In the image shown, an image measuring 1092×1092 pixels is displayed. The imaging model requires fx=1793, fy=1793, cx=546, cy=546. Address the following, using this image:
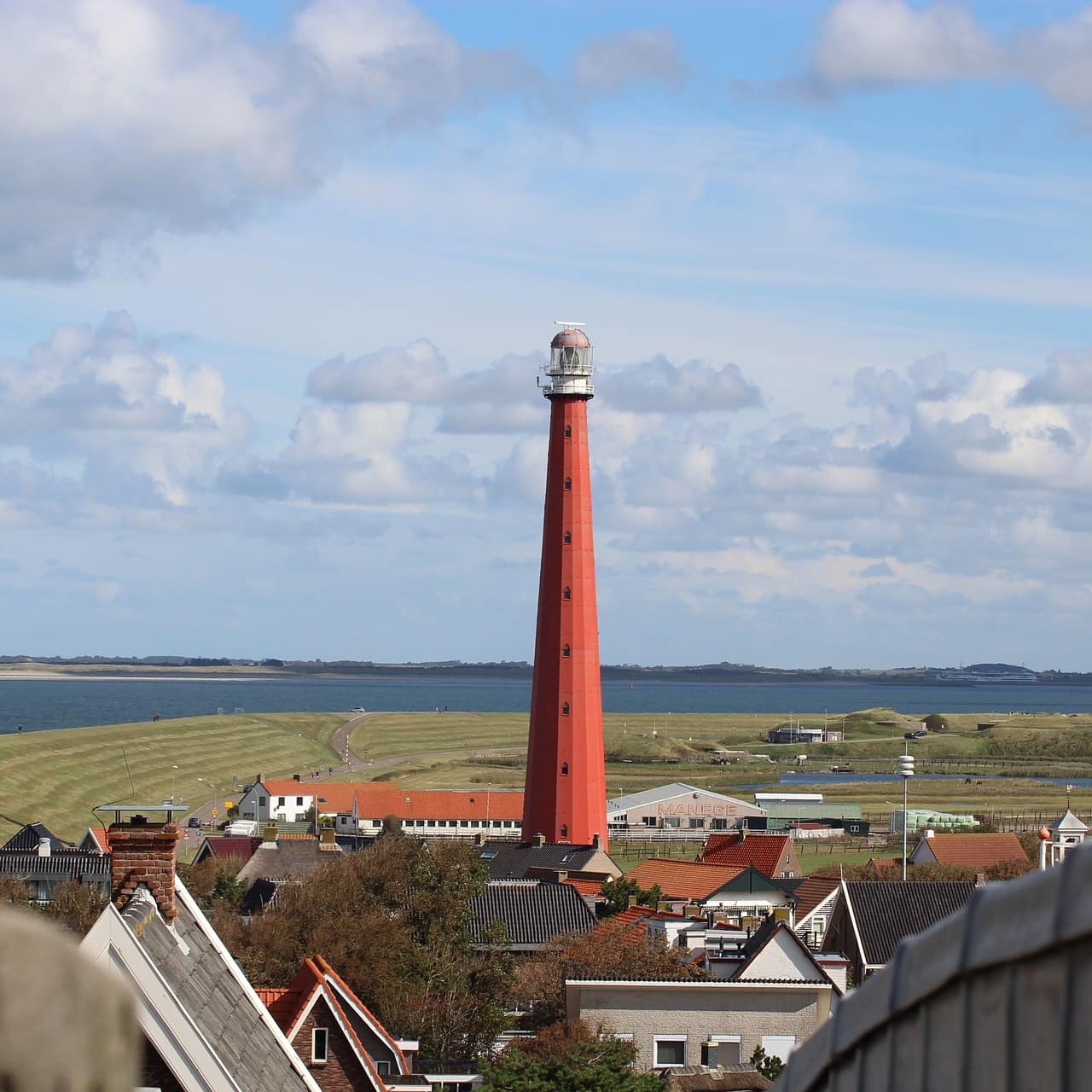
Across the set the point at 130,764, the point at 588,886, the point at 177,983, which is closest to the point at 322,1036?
the point at 177,983

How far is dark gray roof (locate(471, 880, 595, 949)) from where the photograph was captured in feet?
170

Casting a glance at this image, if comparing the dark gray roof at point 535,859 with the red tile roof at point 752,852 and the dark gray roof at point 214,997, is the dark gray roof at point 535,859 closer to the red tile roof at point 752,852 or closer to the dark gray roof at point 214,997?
the red tile roof at point 752,852

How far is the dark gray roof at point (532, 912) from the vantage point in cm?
5188

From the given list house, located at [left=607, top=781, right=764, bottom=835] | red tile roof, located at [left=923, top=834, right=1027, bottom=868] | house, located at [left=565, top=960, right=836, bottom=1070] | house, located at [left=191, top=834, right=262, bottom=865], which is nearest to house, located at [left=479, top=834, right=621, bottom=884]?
house, located at [left=191, top=834, right=262, bottom=865]

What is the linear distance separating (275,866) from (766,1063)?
134ft

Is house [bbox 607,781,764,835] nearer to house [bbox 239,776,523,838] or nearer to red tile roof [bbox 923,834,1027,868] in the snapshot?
house [bbox 239,776,523,838]

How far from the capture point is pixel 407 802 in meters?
115

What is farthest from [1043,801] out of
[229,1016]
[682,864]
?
[229,1016]

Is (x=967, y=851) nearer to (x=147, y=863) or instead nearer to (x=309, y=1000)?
(x=309, y=1000)

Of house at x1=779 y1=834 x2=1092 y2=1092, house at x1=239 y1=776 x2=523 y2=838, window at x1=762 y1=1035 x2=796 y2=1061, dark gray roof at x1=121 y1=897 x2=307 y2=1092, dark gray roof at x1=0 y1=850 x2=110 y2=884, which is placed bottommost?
house at x1=239 y1=776 x2=523 y2=838

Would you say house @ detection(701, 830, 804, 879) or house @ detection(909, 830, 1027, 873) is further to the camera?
house @ detection(701, 830, 804, 879)

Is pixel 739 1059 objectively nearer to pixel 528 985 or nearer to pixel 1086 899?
pixel 528 985

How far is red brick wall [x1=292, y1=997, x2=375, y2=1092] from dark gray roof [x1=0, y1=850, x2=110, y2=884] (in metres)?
40.3

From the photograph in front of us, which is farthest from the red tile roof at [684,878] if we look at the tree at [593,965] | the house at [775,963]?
the house at [775,963]
